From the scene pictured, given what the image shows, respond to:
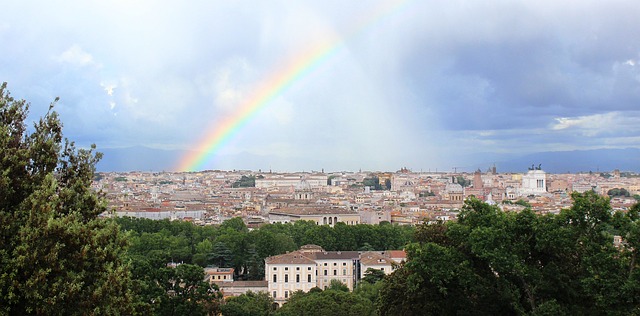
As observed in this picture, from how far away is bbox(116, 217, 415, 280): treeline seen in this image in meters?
38.8

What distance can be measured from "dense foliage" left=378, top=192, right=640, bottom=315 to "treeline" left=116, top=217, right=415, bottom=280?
72.1 feet

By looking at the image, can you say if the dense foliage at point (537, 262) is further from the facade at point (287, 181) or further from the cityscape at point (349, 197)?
the facade at point (287, 181)

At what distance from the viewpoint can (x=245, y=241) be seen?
41031 millimetres

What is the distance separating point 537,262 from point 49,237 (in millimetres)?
8630

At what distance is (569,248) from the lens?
1191 centimetres

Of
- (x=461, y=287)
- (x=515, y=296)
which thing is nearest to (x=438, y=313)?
(x=461, y=287)

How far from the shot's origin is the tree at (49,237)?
260 inches

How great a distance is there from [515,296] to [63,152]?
7658mm

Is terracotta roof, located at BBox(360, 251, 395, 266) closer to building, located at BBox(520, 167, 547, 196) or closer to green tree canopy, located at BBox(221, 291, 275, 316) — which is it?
green tree canopy, located at BBox(221, 291, 275, 316)

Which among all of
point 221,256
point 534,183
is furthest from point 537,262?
point 534,183

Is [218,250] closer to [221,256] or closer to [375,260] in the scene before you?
[221,256]

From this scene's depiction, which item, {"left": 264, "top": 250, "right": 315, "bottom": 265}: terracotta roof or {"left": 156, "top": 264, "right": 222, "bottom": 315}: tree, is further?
{"left": 264, "top": 250, "right": 315, "bottom": 265}: terracotta roof

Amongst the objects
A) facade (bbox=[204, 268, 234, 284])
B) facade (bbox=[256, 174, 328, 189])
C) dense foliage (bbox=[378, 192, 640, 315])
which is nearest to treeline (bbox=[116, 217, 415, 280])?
facade (bbox=[204, 268, 234, 284])

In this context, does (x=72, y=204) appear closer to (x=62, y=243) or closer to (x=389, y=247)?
(x=62, y=243)
